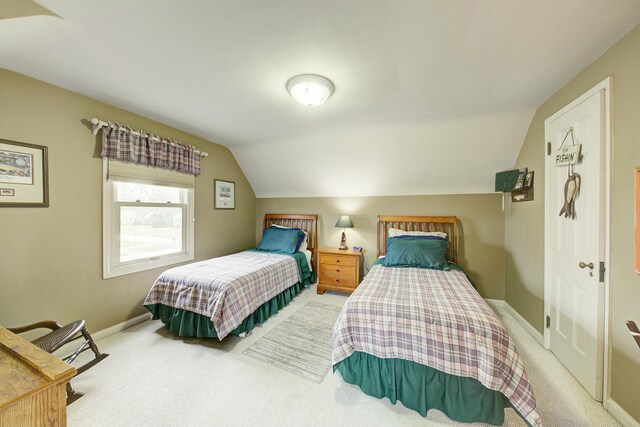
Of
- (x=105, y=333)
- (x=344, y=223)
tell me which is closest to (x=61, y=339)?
(x=105, y=333)

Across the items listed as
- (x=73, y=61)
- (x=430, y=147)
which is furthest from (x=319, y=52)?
(x=430, y=147)

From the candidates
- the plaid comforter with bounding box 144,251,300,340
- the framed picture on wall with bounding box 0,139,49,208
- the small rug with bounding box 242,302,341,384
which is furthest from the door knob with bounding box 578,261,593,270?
the framed picture on wall with bounding box 0,139,49,208

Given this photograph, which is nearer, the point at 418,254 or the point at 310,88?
the point at 310,88

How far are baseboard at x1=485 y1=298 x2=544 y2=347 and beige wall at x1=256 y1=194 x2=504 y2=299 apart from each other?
8cm

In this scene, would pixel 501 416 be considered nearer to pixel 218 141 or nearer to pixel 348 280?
pixel 348 280

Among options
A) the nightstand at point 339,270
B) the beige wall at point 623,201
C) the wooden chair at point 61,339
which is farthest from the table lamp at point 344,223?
the wooden chair at point 61,339

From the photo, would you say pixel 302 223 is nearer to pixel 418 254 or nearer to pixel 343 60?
pixel 418 254

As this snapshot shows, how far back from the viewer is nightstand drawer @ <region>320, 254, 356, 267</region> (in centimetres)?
348

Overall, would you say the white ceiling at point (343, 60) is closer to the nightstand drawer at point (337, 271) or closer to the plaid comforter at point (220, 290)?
the plaid comforter at point (220, 290)

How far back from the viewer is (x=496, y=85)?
1.95 m

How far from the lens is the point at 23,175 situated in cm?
190

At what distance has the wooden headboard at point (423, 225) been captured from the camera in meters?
3.30

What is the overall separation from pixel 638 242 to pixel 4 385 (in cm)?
287

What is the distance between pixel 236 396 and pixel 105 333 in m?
1.76
